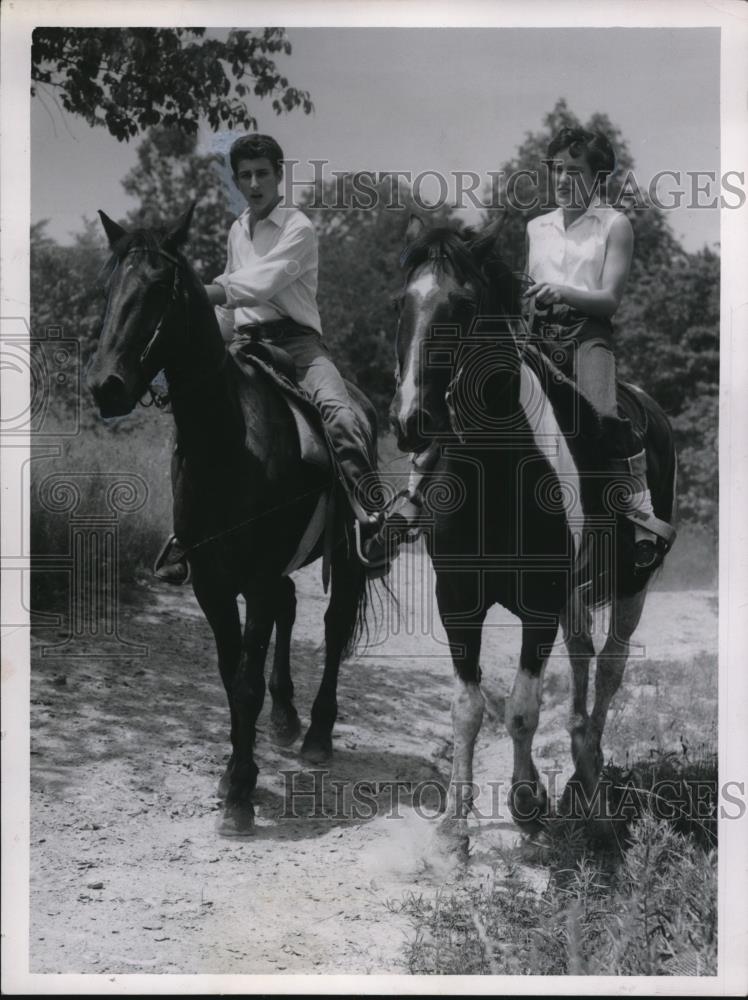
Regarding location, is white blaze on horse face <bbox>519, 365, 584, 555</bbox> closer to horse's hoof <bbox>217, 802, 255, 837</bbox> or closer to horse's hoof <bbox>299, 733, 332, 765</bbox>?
horse's hoof <bbox>299, 733, 332, 765</bbox>

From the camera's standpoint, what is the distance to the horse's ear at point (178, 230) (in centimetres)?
510

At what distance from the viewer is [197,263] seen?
5.78 metres

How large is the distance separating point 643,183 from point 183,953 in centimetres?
425

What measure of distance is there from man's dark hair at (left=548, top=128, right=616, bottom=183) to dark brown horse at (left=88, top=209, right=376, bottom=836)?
65.9 inches

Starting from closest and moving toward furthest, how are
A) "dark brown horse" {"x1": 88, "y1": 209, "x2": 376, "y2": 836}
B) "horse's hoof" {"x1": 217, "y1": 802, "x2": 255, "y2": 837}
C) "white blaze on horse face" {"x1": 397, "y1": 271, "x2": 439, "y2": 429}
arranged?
1. "white blaze on horse face" {"x1": 397, "y1": 271, "x2": 439, "y2": 429}
2. "dark brown horse" {"x1": 88, "y1": 209, "x2": 376, "y2": 836}
3. "horse's hoof" {"x1": 217, "y1": 802, "x2": 255, "y2": 837}

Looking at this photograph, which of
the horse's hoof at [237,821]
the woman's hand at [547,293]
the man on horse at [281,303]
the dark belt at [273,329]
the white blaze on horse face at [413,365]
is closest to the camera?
the white blaze on horse face at [413,365]

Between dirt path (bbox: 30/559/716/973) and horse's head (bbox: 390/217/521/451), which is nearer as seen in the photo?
horse's head (bbox: 390/217/521/451)

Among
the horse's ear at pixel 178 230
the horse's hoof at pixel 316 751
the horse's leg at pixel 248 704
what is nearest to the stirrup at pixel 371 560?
the horse's leg at pixel 248 704

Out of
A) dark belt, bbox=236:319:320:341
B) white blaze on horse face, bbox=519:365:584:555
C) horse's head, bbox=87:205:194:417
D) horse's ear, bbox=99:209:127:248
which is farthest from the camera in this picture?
dark belt, bbox=236:319:320:341

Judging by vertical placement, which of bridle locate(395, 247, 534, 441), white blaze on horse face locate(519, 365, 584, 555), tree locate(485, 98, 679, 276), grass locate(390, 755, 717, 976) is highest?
tree locate(485, 98, 679, 276)

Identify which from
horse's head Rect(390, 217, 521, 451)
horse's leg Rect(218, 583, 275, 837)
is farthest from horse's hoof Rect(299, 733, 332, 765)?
horse's head Rect(390, 217, 521, 451)

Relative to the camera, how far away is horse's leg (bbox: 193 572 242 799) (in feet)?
18.4

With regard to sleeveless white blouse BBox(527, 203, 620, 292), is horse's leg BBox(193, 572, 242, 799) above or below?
below

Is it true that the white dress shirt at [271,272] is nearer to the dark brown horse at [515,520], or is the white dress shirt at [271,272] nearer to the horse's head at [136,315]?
the horse's head at [136,315]
